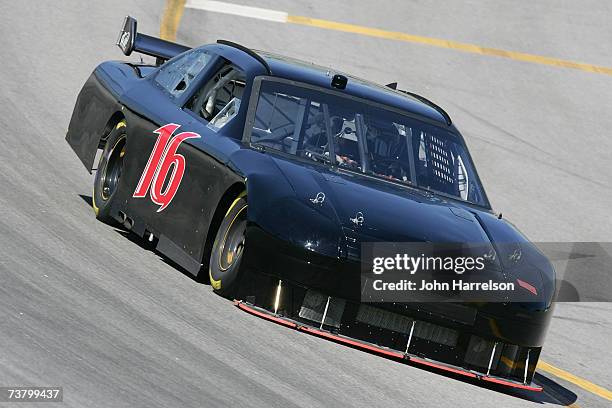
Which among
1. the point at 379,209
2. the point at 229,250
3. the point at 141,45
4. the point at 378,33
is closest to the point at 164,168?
the point at 229,250

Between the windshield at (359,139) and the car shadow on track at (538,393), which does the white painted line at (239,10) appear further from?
the car shadow on track at (538,393)

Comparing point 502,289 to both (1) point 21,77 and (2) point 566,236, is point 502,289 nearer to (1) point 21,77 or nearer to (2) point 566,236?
(2) point 566,236

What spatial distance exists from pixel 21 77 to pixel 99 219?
197 inches

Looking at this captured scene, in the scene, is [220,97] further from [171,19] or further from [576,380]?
[171,19]

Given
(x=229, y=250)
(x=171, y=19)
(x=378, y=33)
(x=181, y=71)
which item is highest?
(x=378, y=33)

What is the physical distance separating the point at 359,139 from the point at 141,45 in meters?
3.29

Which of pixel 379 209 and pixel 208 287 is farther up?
pixel 379 209

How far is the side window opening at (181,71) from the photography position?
1024cm

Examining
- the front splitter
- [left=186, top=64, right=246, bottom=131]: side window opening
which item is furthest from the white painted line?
the front splitter

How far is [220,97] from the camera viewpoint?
9766 millimetres

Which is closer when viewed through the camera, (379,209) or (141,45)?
(379,209)

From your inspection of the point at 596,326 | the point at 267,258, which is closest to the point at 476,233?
the point at 267,258

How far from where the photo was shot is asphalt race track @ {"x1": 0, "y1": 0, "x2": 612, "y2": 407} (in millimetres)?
6711

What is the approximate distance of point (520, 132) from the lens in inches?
709
